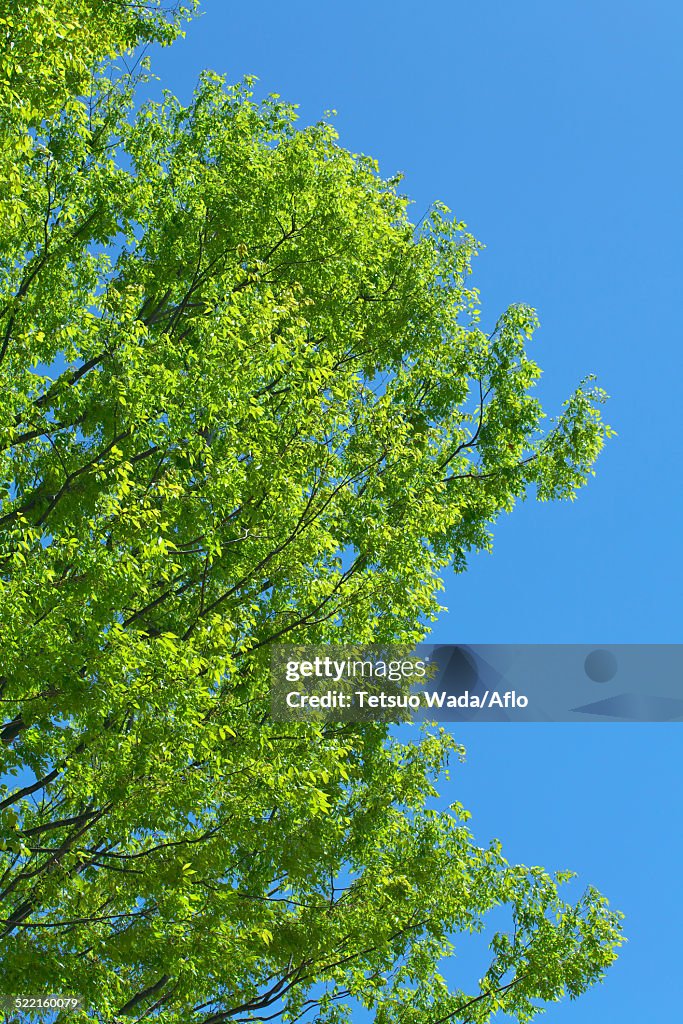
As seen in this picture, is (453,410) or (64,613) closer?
(64,613)

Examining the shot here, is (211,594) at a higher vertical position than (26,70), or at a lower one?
lower

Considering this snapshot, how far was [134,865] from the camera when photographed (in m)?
11.3

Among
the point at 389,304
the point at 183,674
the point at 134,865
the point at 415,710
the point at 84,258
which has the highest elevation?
the point at 389,304

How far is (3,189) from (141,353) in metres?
2.26

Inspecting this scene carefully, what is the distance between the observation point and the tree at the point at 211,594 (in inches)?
404

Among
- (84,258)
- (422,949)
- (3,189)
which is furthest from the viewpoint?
(84,258)

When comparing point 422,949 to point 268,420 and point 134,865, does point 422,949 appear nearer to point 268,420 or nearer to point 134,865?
point 134,865

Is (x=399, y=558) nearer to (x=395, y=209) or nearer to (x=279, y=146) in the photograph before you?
(x=279, y=146)

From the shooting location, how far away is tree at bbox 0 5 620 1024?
10.3 meters

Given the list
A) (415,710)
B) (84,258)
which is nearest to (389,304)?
(84,258)

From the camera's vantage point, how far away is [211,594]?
12141 millimetres

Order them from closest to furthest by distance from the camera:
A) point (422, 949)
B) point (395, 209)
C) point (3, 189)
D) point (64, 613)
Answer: point (64, 613)
point (3, 189)
point (422, 949)
point (395, 209)

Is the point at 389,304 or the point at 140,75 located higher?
the point at 140,75

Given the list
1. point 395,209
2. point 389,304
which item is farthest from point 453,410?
point 395,209
